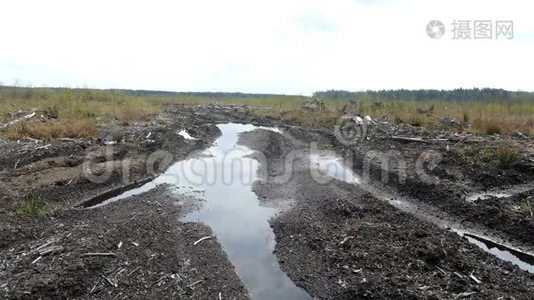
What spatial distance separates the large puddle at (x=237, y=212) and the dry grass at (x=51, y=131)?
4.09 metres

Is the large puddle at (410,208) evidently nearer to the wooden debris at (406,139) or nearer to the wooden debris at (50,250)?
the wooden debris at (406,139)

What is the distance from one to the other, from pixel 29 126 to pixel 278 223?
10.8 m

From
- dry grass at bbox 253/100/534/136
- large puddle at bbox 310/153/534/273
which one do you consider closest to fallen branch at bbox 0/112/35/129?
large puddle at bbox 310/153/534/273

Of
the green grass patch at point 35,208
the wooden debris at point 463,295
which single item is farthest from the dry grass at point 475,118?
the green grass patch at point 35,208

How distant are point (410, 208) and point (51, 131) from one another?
11351 mm

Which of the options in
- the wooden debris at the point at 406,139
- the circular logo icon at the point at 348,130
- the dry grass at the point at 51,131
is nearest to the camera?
the dry grass at the point at 51,131

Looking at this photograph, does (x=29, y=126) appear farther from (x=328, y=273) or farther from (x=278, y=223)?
(x=328, y=273)

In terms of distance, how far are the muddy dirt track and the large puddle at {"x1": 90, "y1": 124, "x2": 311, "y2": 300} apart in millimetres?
188

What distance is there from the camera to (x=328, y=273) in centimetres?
501

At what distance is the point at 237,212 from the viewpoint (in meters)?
7.77

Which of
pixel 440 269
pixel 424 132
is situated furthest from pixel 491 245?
pixel 424 132

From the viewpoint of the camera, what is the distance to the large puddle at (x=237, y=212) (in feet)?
16.7

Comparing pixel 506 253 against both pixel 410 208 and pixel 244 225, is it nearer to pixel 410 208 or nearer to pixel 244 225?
pixel 410 208

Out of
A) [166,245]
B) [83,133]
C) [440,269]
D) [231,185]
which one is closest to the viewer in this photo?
[440,269]
